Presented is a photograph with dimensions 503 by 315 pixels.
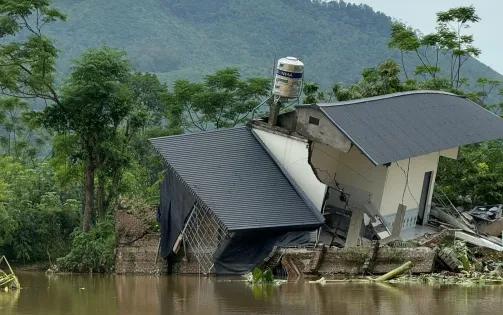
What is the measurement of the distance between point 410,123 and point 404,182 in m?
1.48

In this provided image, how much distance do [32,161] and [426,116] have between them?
2360 cm

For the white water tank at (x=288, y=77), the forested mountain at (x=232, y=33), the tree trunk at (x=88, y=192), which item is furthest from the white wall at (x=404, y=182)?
the forested mountain at (x=232, y=33)

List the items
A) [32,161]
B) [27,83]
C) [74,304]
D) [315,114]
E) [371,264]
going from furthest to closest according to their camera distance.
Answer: [32,161], [27,83], [315,114], [371,264], [74,304]

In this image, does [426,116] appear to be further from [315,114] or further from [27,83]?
[27,83]

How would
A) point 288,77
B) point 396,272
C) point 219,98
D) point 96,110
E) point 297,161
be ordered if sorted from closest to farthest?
point 396,272
point 297,161
point 288,77
point 96,110
point 219,98

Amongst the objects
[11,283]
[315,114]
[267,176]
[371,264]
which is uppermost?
[315,114]

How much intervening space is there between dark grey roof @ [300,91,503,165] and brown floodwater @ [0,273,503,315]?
3.08 metres

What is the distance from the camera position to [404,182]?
78.9 ft

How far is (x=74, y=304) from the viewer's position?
18.0 m

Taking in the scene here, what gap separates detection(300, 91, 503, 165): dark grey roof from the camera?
846 inches

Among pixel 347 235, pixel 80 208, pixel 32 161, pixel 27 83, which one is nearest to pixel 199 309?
pixel 347 235

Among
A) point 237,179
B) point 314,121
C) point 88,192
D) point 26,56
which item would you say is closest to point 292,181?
point 237,179

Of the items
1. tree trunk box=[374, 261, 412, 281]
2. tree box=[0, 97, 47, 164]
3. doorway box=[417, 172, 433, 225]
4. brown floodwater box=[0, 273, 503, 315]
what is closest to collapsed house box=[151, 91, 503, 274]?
doorway box=[417, 172, 433, 225]

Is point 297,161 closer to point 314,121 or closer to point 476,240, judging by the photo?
point 314,121
